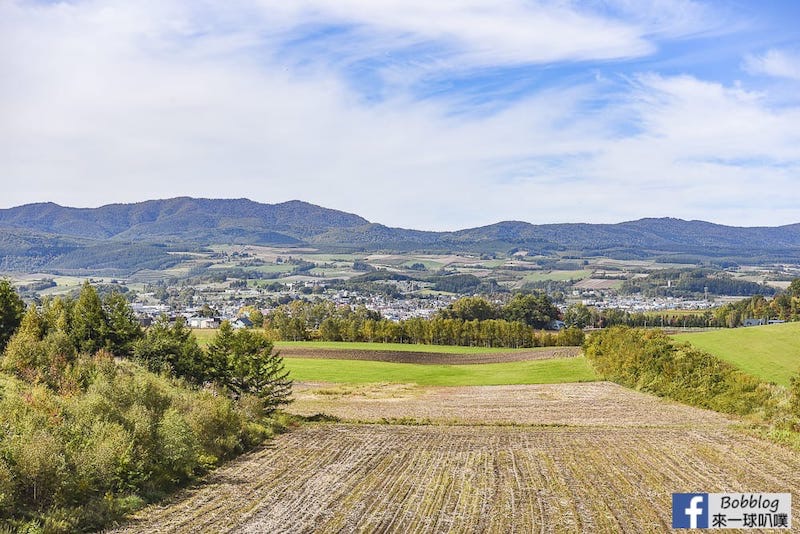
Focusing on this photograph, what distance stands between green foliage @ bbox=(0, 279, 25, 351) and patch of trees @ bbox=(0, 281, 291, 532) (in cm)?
7

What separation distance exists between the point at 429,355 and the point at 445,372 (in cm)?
1542

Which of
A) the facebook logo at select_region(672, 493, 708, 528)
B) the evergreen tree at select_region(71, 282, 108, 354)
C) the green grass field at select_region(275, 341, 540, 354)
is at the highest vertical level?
the evergreen tree at select_region(71, 282, 108, 354)

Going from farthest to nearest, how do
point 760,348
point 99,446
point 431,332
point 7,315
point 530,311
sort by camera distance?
point 530,311
point 431,332
point 760,348
point 7,315
point 99,446

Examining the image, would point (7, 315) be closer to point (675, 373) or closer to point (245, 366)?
point (245, 366)

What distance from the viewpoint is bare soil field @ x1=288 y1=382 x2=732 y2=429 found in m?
42.1

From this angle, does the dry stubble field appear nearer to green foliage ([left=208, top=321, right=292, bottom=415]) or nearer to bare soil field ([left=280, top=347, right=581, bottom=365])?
green foliage ([left=208, top=321, right=292, bottom=415])

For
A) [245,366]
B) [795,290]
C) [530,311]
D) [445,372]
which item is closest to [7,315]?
[245,366]

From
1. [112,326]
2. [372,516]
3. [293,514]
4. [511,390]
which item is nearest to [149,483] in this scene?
[293,514]

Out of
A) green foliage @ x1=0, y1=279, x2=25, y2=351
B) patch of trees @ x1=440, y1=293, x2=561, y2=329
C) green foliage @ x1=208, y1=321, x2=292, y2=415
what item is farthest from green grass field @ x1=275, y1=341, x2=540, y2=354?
green foliage @ x1=208, y1=321, x2=292, y2=415

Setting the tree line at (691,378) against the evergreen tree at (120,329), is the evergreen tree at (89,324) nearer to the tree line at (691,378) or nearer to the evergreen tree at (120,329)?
the evergreen tree at (120,329)

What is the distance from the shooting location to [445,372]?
252ft

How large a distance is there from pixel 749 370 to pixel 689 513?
33793 millimetres

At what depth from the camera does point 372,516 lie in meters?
21.2

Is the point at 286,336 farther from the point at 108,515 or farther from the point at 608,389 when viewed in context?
the point at 108,515
